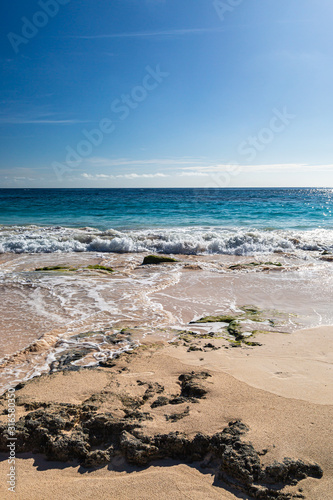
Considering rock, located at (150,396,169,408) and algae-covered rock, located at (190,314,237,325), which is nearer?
rock, located at (150,396,169,408)

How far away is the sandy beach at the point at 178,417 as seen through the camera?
80.3 inches

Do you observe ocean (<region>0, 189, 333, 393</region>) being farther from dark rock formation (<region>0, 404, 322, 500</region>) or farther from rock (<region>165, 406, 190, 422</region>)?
rock (<region>165, 406, 190, 422</region>)

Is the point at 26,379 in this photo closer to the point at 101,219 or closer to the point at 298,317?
the point at 298,317

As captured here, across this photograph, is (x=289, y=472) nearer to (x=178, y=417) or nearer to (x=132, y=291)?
(x=178, y=417)

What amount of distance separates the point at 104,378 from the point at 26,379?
95cm

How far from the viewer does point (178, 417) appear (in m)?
2.62

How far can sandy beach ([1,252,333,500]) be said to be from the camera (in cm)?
204

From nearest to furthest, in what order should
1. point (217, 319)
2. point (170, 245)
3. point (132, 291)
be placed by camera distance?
1. point (217, 319)
2. point (132, 291)
3. point (170, 245)

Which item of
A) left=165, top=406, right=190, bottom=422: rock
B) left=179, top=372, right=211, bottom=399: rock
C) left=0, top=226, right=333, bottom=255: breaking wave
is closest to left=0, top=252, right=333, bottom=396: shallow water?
left=179, top=372, right=211, bottom=399: rock

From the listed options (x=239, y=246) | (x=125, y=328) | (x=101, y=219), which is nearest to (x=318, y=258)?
(x=239, y=246)

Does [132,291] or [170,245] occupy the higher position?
[170,245]

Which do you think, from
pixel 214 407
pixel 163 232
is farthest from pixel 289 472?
pixel 163 232

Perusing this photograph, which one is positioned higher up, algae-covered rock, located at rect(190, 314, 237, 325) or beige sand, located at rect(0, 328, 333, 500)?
beige sand, located at rect(0, 328, 333, 500)

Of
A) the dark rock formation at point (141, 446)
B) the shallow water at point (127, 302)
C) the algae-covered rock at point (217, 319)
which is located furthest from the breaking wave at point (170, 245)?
the dark rock formation at point (141, 446)
